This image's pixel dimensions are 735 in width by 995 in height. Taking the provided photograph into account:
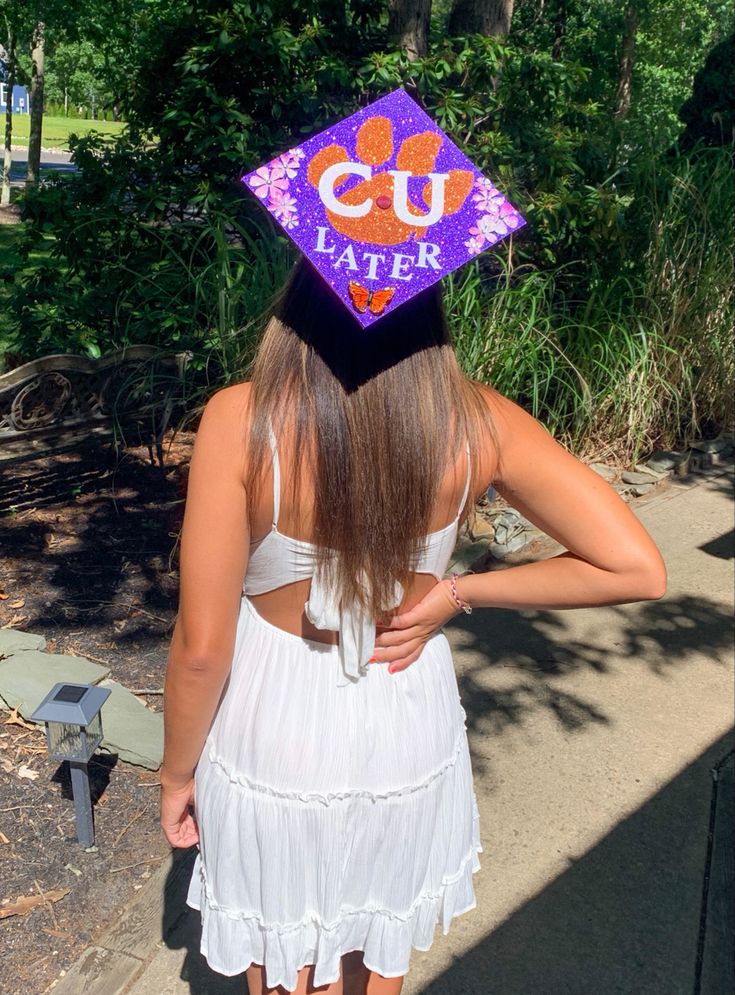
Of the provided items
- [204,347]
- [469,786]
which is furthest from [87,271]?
[469,786]

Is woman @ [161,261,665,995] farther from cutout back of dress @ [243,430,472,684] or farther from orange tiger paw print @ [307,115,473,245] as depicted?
orange tiger paw print @ [307,115,473,245]

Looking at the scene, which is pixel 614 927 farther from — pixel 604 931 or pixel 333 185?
pixel 333 185

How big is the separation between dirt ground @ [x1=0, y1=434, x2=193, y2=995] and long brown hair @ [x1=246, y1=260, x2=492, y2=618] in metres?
1.80

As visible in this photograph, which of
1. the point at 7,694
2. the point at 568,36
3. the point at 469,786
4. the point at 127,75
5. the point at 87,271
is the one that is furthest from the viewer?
the point at 568,36

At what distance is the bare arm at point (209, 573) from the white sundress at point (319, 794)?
7 centimetres

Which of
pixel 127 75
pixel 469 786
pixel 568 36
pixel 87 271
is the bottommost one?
pixel 469 786

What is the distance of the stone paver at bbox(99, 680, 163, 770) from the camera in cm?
336

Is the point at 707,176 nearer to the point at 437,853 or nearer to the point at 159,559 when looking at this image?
the point at 159,559

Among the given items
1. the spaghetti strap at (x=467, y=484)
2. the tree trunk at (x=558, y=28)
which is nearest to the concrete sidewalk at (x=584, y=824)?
the spaghetti strap at (x=467, y=484)

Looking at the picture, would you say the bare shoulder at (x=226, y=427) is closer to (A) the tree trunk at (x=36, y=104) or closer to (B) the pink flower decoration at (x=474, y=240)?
(B) the pink flower decoration at (x=474, y=240)

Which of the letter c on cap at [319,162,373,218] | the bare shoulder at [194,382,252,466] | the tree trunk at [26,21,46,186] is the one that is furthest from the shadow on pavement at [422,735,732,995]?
the tree trunk at [26,21,46,186]

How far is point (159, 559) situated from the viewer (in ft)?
15.6

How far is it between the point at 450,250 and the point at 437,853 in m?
1.12

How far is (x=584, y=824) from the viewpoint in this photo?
3283 mm
